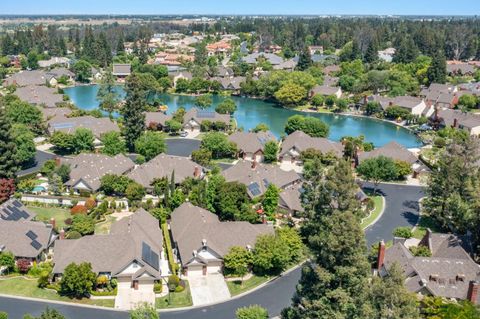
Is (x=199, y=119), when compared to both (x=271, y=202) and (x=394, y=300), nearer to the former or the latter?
(x=271, y=202)

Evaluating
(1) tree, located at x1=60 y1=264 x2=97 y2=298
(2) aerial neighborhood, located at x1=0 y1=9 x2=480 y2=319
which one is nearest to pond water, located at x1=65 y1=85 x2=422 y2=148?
(2) aerial neighborhood, located at x1=0 y1=9 x2=480 y2=319

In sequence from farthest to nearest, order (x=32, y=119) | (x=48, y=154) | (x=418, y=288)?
(x=32, y=119)
(x=48, y=154)
(x=418, y=288)

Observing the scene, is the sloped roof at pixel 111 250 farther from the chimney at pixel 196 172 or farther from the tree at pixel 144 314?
the chimney at pixel 196 172

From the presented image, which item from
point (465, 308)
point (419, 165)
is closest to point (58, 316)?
point (465, 308)

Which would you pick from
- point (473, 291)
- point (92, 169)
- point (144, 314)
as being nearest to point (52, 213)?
point (92, 169)

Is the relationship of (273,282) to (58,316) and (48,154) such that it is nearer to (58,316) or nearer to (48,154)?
(58,316)

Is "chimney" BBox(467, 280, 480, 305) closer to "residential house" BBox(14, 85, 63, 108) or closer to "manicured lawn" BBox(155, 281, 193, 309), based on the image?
"manicured lawn" BBox(155, 281, 193, 309)
